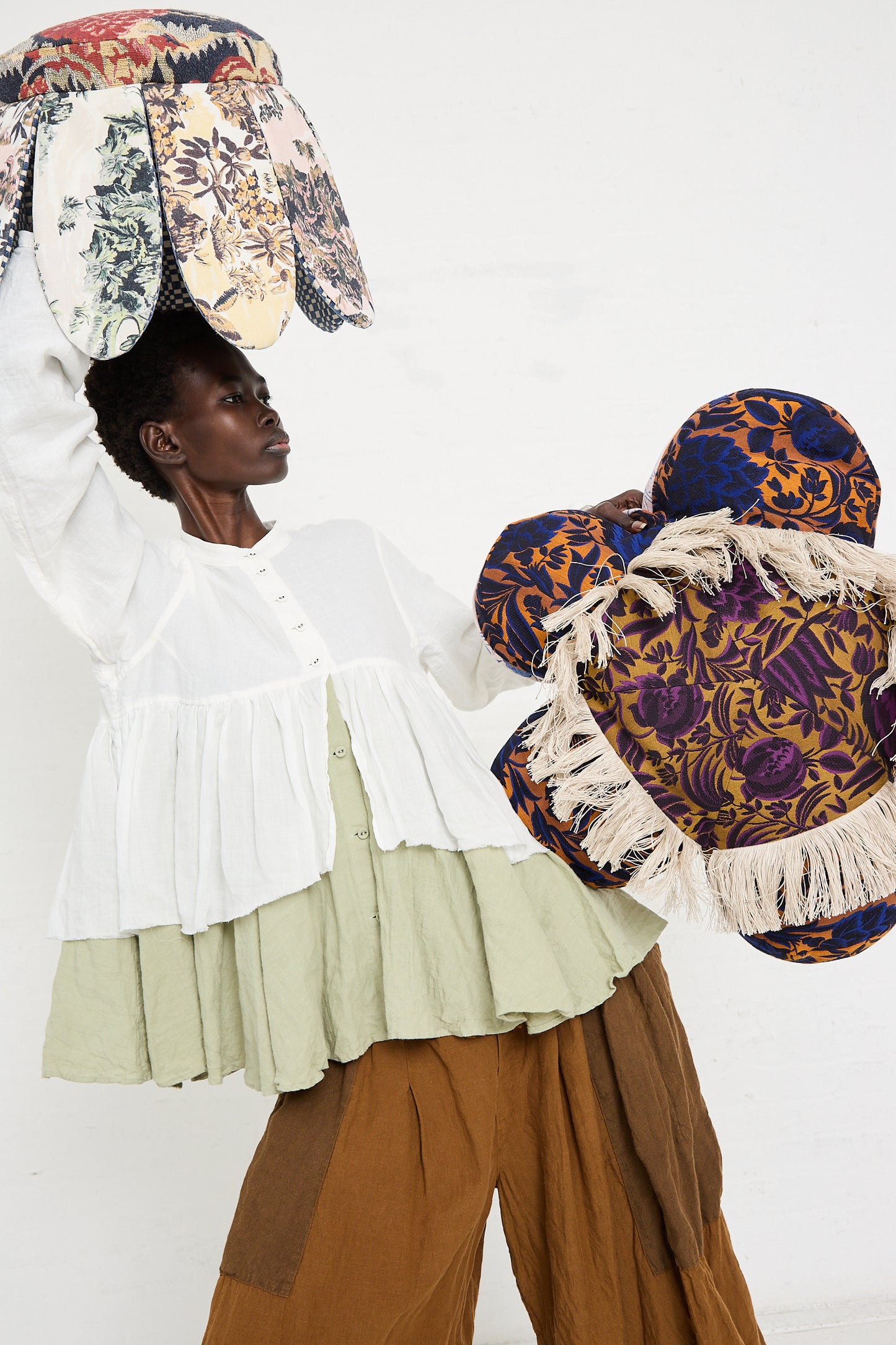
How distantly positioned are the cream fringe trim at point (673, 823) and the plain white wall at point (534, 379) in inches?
39.8

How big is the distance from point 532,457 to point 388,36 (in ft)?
2.55

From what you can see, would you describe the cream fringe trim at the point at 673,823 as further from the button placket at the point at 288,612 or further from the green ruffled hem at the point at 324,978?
the button placket at the point at 288,612

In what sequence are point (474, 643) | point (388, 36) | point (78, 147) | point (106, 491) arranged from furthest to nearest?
1. point (388, 36)
2. point (474, 643)
3. point (106, 491)
4. point (78, 147)

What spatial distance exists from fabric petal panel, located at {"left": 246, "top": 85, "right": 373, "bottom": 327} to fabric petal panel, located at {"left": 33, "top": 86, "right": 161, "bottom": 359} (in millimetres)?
122

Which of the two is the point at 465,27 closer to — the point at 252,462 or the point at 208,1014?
the point at 252,462

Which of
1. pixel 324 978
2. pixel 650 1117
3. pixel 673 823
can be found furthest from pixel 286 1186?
pixel 673 823

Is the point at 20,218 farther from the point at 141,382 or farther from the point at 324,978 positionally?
the point at 324,978

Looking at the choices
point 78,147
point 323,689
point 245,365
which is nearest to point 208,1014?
point 323,689

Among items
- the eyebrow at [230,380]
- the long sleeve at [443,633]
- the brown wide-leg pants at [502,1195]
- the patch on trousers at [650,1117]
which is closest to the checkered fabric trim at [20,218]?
the eyebrow at [230,380]

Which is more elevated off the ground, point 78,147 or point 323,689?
point 78,147

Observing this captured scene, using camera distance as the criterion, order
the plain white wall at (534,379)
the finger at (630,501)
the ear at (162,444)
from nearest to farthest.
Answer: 1. the finger at (630,501)
2. the ear at (162,444)
3. the plain white wall at (534,379)

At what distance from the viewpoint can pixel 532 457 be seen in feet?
6.68

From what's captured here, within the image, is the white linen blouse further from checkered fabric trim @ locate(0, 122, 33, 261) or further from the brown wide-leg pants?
the brown wide-leg pants

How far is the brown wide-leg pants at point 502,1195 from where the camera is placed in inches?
40.2
